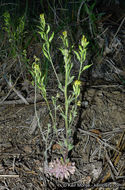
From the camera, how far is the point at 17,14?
2.26 metres

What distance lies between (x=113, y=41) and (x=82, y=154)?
131 centimetres

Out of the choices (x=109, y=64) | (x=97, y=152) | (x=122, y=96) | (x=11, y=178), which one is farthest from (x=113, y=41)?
(x=11, y=178)

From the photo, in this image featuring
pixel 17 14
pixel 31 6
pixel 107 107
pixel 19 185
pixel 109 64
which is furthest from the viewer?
pixel 31 6

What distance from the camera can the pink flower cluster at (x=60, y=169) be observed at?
4.15ft

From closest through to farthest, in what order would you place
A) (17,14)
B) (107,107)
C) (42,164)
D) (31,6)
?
(42,164), (107,107), (17,14), (31,6)

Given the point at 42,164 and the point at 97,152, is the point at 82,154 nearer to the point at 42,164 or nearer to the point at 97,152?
the point at 97,152

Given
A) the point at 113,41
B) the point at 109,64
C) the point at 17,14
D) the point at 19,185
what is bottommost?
the point at 19,185

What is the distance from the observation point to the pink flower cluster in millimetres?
1265

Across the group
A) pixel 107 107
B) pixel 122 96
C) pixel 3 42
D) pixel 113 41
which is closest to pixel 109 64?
pixel 113 41

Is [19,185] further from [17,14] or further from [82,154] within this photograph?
[17,14]

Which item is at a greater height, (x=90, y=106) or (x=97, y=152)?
(x=90, y=106)

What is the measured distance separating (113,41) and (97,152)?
126cm

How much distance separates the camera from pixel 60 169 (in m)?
1.28

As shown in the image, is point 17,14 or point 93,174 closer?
point 93,174
